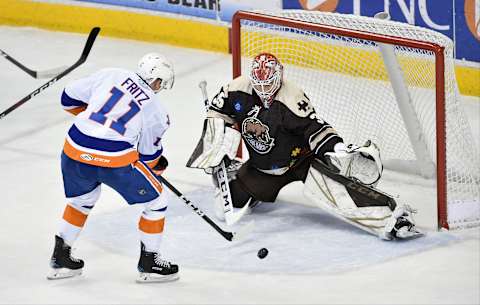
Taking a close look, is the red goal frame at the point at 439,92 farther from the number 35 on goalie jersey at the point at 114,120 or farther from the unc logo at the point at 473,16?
the unc logo at the point at 473,16

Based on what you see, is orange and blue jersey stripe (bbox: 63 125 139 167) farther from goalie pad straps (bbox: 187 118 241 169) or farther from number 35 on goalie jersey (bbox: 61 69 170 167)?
goalie pad straps (bbox: 187 118 241 169)

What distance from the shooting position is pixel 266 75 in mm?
6648

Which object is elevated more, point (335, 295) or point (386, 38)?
point (386, 38)

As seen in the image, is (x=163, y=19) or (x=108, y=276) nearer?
(x=108, y=276)

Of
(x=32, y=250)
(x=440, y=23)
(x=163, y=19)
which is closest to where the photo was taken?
(x=32, y=250)

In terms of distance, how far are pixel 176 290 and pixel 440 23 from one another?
3.11 metres

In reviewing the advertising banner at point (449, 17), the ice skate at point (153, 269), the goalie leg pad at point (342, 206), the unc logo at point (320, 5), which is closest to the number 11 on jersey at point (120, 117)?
the ice skate at point (153, 269)

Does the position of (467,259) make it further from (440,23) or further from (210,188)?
(440,23)

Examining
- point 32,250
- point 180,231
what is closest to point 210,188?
point 180,231

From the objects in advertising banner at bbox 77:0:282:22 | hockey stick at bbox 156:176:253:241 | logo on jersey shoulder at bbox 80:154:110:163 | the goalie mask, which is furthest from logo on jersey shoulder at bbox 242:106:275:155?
advertising banner at bbox 77:0:282:22

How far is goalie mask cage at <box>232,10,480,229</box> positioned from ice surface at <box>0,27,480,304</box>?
187 millimetres

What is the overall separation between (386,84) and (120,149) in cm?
212

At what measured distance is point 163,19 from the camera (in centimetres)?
994

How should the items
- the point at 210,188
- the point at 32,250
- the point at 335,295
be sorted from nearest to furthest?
the point at 335,295, the point at 32,250, the point at 210,188
